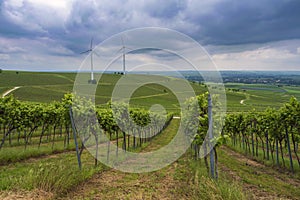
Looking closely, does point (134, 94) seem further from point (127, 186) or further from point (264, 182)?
point (127, 186)

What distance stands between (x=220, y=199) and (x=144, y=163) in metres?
6.23

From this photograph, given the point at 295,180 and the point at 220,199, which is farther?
the point at 295,180

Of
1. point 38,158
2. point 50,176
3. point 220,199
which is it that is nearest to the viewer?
point 220,199

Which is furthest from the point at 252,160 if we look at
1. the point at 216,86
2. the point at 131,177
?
→ the point at 216,86

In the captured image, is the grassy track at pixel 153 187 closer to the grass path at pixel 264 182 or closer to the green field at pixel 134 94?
the grass path at pixel 264 182

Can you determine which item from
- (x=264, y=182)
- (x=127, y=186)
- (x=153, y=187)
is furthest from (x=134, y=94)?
(x=153, y=187)

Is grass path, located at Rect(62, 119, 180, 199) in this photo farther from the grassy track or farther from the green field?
the green field

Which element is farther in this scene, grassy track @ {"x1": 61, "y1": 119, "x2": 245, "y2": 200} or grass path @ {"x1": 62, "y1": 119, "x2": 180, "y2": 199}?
grass path @ {"x1": 62, "y1": 119, "x2": 180, "y2": 199}

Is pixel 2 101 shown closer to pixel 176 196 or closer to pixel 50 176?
pixel 50 176

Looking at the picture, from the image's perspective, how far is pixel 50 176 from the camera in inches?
235

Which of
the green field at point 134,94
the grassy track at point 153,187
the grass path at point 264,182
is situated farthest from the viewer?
the green field at point 134,94

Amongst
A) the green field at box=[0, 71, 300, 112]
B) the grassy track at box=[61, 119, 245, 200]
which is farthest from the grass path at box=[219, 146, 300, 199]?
the green field at box=[0, 71, 300, 112]

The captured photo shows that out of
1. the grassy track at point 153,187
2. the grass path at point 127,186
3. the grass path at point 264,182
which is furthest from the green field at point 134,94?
the grassy track at point 153,187

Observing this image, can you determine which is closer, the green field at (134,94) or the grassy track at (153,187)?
the grassy track at (153,187)
